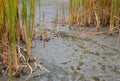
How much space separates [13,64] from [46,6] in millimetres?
3234

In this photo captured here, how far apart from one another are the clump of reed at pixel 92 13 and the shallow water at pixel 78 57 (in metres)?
0.18

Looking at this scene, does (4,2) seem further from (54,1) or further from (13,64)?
(54,1)

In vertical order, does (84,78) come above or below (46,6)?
below

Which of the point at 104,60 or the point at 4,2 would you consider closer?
the point at 4,2

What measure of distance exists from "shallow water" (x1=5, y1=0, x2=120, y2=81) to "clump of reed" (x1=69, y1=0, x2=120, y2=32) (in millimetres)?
181

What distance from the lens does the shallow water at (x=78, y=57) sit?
187 cm

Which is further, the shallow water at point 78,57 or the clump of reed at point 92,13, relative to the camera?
the clump of reed at point 92,13

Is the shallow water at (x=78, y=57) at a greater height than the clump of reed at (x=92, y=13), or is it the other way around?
the clump of reed at (x=92, y=13)

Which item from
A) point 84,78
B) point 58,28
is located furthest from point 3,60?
point 58,28

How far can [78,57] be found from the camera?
89.2 inches

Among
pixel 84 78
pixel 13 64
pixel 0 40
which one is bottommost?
pixel 84 78

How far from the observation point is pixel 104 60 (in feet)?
7.25

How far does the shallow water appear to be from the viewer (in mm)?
1869

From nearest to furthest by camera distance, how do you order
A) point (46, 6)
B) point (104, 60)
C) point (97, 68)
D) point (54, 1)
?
point (97, 68) < point (104, 60) < point (46, 6) < point (54, 1)
